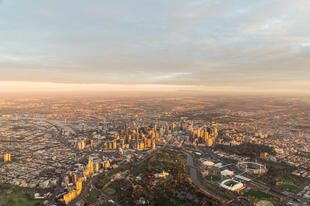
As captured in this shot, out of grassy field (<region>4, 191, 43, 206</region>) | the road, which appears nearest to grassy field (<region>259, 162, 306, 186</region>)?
the road

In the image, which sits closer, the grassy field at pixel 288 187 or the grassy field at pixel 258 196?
the grassy field at pixel 258 196

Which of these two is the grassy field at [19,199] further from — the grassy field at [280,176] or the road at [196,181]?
the grassy field at [280,176]

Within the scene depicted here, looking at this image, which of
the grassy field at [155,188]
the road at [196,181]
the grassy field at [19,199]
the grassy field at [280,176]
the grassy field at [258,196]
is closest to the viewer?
the grassy field at [19,199]

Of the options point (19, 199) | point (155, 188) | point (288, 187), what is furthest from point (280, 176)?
point (19, 199)

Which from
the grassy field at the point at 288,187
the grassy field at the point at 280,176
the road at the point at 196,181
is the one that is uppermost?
the grassy field at the point at 280,176

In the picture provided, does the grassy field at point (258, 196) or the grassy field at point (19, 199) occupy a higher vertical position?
the grassy field at point (19, 199)

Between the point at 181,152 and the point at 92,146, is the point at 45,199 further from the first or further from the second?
the point at 181,152

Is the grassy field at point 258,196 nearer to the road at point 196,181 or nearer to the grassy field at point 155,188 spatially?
the road at point 196,181

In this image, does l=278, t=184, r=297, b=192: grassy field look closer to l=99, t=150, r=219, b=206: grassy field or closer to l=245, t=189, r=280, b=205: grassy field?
l=245, t=189, r=280, b=205: grassy field

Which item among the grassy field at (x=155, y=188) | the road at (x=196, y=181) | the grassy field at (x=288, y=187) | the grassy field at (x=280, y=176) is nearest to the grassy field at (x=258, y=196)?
the road at (x=196, y=181)

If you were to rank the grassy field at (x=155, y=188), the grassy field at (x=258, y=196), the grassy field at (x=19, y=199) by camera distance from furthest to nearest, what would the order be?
the grassy field at (x=258, y=196), the grassy field at (x=155, y=188), the grassy field at (x=19, y=199)

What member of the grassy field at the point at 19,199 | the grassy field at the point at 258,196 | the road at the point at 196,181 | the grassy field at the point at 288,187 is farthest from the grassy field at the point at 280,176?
the grassy field at the point at 19,199
